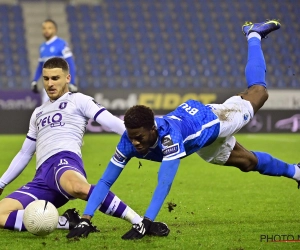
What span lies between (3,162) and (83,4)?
13626 millimetres

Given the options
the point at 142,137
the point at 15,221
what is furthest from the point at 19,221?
the point at 142,137

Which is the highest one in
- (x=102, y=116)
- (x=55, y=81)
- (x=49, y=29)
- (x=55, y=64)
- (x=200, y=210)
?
(x=49, y=29)

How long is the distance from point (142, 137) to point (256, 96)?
1.91 metres

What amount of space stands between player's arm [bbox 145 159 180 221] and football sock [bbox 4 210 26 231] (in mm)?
1201

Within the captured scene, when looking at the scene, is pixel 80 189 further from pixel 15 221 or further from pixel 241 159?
pixel 241 159

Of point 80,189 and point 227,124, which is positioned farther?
point 227,124

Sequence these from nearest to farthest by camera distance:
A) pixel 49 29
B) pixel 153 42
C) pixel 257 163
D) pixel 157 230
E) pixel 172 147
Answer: pixel 172 147 < pixel 157 230 < pixel 257 163 < pixel 49 29 < pixel 153 42

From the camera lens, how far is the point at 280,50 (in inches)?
925

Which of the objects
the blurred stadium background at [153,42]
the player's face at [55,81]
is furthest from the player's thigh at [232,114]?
the blurred stadium background at [153,42]

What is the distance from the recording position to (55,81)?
5867mm

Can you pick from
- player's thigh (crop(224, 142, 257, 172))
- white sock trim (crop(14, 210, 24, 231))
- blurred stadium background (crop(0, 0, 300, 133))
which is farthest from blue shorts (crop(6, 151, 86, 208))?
blurred stadium background (crop(0, 0, 300, 133))

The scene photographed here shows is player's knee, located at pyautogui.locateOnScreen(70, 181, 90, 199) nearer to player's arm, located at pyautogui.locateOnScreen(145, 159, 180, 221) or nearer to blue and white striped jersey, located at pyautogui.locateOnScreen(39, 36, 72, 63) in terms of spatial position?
player's arm, located at pyautogui.locateOnScreen(145, 159, 180, 221)

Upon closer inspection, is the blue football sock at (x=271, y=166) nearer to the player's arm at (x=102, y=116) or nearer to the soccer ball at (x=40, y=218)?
the player's arm at (x=102, y=116)

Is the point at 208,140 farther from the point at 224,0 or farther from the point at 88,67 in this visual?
the point at 224,0
